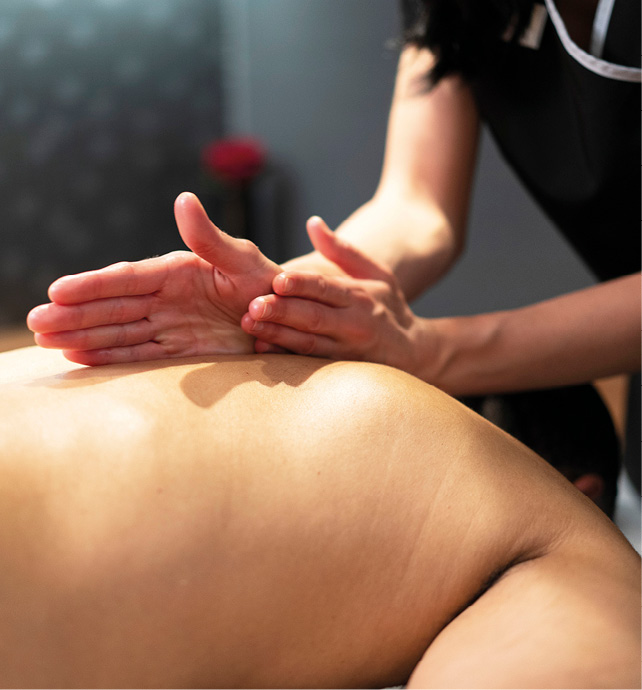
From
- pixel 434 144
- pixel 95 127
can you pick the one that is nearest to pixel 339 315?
pixel 434 144

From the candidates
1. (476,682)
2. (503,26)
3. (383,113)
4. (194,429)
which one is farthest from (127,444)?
(383,113)

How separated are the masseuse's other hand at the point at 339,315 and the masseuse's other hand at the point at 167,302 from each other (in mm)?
32

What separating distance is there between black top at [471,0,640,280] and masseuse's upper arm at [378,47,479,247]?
0.19ft

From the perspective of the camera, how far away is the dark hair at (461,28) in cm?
106

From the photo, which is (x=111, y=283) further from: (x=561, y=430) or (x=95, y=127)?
(x=95, y=127)

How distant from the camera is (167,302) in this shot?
76 centimetres

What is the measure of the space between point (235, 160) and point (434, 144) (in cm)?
243

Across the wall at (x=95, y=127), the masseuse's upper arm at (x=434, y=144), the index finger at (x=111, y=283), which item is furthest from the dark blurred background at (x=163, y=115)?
the index finger at (x=111, y=283)

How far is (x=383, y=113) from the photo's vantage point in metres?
3.04

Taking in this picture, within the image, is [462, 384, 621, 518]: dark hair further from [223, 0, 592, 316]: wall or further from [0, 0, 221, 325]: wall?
[0, 0, 221, 325]: wall

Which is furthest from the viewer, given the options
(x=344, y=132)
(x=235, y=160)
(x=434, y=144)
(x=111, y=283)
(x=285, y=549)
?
(x=235, y=160)

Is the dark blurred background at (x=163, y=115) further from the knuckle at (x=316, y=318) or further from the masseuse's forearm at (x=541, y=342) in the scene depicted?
the knuckle at (x=316, y=318)

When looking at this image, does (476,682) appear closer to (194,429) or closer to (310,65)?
(194,429)

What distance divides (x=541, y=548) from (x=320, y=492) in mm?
202
